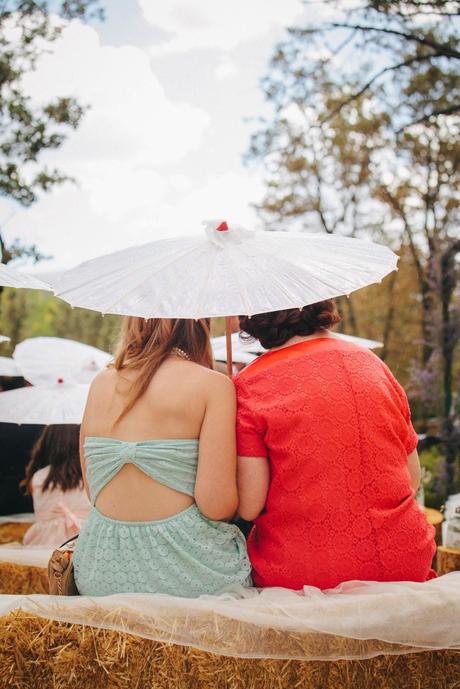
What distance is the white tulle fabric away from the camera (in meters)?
2.49

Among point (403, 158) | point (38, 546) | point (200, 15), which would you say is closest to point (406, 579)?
point (38, 546)

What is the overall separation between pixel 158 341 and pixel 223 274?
38cm

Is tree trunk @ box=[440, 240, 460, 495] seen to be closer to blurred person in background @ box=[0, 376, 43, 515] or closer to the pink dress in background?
blurred person in background @ box=[0, 376, 43, 515]

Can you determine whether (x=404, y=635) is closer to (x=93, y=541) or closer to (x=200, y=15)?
(x=93, y=541)

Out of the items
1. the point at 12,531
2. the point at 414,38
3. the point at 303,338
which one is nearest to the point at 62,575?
the point at 303,338

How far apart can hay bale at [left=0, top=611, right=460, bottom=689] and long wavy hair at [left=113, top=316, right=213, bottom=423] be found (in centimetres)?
101

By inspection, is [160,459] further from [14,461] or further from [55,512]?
[14,461]

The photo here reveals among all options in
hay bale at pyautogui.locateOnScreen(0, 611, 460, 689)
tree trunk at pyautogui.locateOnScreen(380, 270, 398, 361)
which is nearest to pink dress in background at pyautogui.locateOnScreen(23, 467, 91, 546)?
hay bale at pyautogui.locateOnScreen(0, 611, 460, 689)

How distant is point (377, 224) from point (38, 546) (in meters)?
18.2

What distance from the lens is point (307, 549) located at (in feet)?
8.89

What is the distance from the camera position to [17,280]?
380 cm

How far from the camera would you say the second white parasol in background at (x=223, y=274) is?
2.65m

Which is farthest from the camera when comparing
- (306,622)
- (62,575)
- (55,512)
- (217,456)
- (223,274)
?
(55,512)

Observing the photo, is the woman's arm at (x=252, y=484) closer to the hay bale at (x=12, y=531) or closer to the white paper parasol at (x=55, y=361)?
the white paper parasol at (x=55, y=361)
